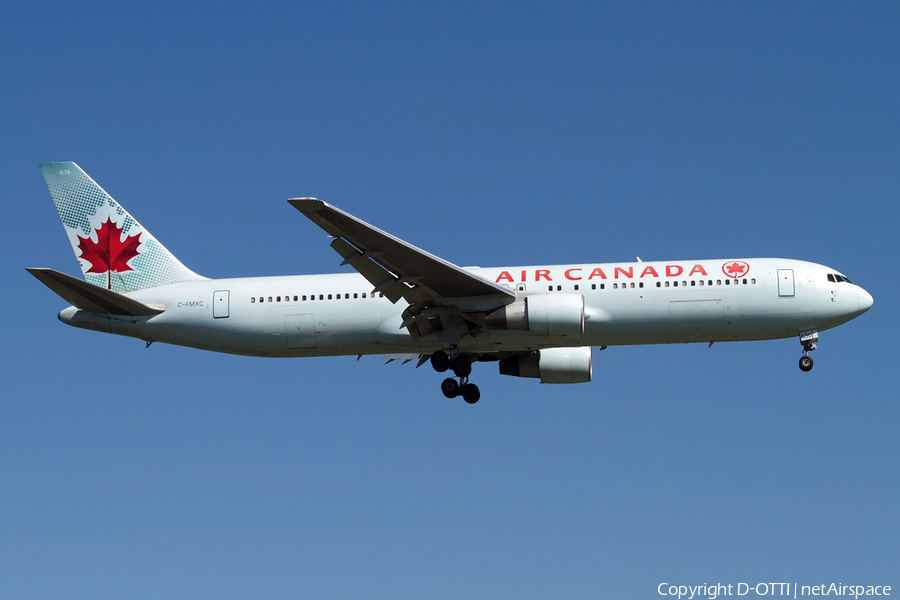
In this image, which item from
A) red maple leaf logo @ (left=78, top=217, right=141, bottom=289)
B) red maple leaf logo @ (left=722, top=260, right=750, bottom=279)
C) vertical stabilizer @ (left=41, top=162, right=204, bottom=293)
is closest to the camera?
red maple leaf logo @ (left=722, top=260, right=750, bottom=279)

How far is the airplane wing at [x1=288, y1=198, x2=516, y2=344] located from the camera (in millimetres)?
28531

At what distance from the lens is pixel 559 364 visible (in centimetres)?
3466

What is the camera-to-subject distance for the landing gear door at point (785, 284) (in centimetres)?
3091

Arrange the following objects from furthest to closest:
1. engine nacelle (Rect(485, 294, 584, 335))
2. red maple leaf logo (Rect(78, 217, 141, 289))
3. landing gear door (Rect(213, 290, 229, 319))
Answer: red maple leaf logo (Rect(78, 217, 141, 289))
landing gear door (Rect(213, 290, 229, 319))
engine nacelle (Rect(485, 294, 584, 335))

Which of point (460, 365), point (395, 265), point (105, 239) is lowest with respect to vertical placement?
point (460, 365)

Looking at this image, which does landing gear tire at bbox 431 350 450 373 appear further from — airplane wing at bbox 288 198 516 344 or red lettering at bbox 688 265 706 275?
red lettering at bbox 688 265 706 275

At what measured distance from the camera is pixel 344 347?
32.6 m

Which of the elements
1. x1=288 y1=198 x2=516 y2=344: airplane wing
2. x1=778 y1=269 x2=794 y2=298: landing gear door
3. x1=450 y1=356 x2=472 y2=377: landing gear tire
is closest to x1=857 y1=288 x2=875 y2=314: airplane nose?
x1=778 y1=269 x2=794 y2=298: landing gear door

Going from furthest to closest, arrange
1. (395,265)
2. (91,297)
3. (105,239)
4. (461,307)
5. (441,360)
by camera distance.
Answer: (105,239)
(441,360)
(91,297)
(461,307)
(395,265)

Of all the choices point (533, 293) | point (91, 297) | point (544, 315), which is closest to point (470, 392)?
point (533, 293)

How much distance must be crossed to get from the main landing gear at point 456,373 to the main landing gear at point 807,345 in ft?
34.1

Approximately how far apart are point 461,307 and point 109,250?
13213 mm

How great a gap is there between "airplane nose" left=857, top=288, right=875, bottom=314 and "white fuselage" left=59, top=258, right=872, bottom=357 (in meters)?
0.04

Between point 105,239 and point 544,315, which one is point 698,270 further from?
point 105,239
